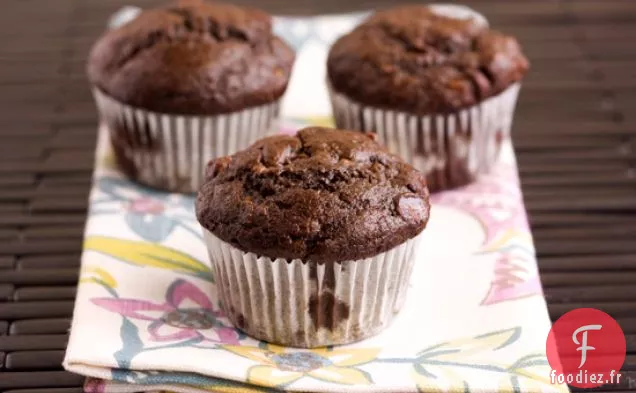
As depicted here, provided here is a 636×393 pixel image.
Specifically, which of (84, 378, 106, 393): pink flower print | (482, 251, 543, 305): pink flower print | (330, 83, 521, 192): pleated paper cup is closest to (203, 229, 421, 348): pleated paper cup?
(482, 251, 543, 305): pink flower print

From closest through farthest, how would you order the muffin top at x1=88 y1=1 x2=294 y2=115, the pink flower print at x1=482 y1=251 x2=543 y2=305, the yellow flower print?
the yellow flower print, the pink flower print at x1=482 y1=251 x2=543 y2=305, the muffin top at x1=88 y1=1 x2=294 y2=115

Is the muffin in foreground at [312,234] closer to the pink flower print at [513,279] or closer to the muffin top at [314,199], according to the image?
the muffin top at [314,199]

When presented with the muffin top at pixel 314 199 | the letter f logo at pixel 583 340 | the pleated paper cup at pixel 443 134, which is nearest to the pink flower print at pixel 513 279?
the letter f logo at pixel 583 340

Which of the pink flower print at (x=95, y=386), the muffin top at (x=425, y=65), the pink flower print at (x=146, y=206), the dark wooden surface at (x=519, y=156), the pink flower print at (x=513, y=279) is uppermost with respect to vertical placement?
the muffin top at (x=425, y=65)

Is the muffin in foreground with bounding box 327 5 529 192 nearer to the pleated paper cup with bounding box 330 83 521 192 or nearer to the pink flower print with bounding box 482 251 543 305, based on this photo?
the pleated paper cup with bounding box 330 83 521 192

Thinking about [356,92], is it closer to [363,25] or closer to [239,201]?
[363,25]

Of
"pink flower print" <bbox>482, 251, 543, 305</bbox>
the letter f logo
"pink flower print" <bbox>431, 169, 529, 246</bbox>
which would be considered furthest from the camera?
"pink flower print" <bbox>431, 169, 529, 246</bbox>
